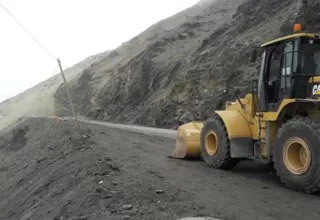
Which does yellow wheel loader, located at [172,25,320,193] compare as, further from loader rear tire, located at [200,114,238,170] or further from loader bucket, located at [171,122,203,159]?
loader bucket, located at [171,122,203,159]

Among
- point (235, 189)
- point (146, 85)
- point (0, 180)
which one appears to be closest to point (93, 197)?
point (235, 189)

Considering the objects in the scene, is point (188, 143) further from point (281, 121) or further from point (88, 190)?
point (88, 190)

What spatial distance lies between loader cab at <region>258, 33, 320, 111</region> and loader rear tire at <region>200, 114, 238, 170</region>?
4.79 ft

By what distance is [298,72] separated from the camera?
9008mm

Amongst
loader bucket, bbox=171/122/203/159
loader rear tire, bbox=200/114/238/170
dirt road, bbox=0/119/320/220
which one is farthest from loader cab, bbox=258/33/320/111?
loader bucket, bbox=171/122/203/159

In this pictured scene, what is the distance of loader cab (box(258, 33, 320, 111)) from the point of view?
29.5 feet

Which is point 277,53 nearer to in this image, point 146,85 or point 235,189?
point 235,189

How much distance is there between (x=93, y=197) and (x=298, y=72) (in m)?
4.52

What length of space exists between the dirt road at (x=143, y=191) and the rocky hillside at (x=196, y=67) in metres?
8.19

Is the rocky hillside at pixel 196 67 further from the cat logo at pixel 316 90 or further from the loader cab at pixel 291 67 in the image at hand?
the cat logo at pixel 316 90

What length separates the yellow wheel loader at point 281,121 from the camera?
8320 millimetres

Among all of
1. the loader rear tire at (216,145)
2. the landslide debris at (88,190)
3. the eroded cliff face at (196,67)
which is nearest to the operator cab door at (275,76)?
the loader rear tire at (216,145)

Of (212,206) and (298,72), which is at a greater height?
(298,72)

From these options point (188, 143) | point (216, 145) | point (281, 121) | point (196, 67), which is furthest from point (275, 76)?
point (196, 67)
